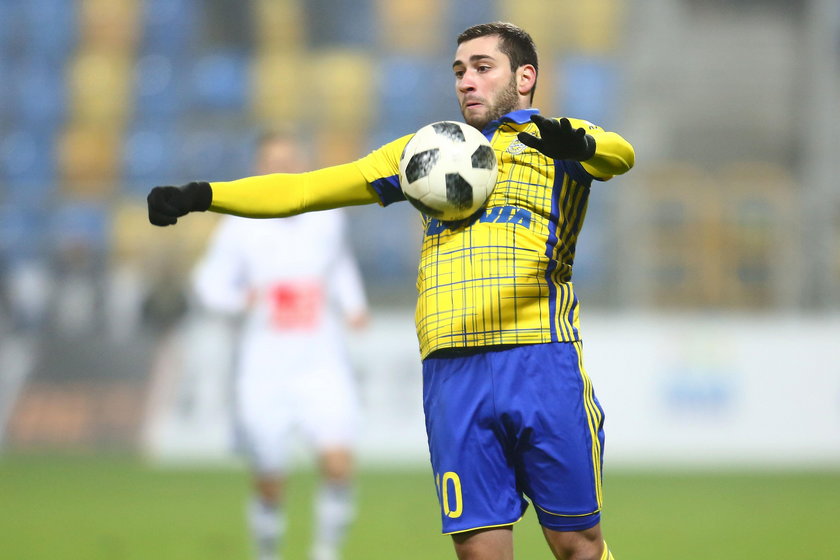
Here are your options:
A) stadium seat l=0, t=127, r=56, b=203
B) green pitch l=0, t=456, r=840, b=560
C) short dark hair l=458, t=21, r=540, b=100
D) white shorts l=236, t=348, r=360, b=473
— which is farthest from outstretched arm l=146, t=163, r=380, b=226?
stadium seat l=0, t=127, r=56, b=203

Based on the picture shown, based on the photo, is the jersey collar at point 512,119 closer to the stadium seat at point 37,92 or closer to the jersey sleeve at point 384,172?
the jersey sleeve at point 384,172

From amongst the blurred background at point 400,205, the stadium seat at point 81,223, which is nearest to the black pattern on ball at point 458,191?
the blurred background at point 400,205

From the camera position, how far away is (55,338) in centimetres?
1202

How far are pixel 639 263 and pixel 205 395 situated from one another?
485 cm

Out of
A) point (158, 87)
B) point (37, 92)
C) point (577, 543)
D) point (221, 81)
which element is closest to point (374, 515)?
point (577, 543)

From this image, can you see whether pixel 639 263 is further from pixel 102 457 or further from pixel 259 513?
pixel 259 513

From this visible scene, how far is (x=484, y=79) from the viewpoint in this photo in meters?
3.46

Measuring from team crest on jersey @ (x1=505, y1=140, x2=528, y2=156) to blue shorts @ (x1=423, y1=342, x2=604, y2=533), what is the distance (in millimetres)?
564

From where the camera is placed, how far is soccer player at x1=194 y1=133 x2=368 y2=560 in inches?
242

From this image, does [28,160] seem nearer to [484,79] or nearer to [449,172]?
[484,79]

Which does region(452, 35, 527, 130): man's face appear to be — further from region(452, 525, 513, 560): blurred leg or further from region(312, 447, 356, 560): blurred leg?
region(312, 447, 356, 560): blurred leg

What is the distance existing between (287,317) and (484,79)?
3.21 metres

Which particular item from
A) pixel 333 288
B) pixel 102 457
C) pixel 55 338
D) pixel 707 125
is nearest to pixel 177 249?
pixel 55 338

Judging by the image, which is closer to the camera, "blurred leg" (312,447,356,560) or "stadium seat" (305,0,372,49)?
"blurred leg" (312,447,356,560)
